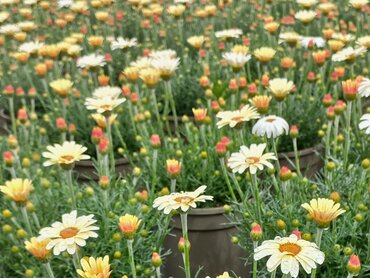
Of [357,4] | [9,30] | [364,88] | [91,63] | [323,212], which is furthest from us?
[9,30]

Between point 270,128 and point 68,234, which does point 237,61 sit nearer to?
point 270,128

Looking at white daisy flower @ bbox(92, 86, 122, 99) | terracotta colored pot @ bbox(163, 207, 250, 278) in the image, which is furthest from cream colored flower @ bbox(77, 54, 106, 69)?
terracotta colored pot @ bbox(163, 207, 250, 278)

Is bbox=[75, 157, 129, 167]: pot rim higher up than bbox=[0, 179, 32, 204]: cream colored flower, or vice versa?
bbox=[0, 179, 32, 204]: cream colored flower

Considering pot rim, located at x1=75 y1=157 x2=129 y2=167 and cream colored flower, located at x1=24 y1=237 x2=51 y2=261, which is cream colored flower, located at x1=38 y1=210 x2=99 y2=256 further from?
pot rim, located at x1=75 y1=157 x2=129 y2=167

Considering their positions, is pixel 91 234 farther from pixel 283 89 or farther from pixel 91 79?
pixel 91 79

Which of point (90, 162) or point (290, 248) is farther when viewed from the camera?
point (90, 162)

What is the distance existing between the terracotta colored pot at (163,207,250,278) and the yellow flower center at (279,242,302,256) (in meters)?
0.88

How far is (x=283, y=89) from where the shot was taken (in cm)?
188

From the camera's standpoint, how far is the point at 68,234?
1.23 meters

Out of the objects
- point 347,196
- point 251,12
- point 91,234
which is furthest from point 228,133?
point 251,12

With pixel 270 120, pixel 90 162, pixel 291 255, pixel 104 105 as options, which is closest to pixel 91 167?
pixel 90 162

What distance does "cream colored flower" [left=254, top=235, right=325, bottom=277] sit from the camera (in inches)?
40.4

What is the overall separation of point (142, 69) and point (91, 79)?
64 cm

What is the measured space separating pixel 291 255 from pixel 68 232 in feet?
1.55
